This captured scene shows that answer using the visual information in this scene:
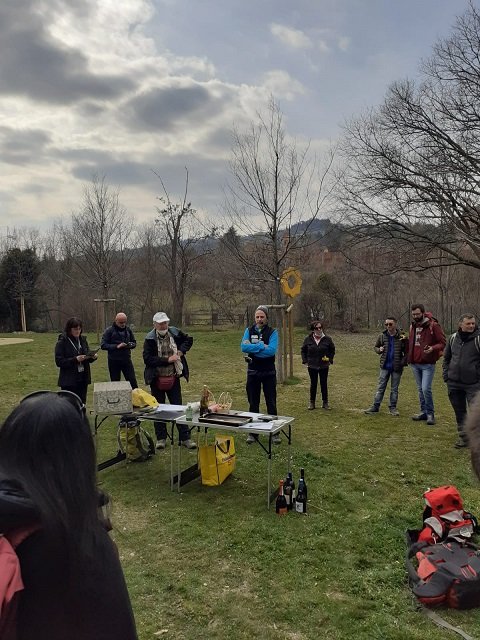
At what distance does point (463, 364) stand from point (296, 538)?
11.7ft

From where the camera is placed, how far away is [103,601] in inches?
50.1

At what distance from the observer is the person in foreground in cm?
119

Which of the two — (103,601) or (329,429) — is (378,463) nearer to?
(329,429)

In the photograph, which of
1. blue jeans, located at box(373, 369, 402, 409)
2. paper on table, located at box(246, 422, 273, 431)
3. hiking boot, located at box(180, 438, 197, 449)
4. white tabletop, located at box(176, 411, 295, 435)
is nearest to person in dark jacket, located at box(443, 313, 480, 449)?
blue jeans, located at box(373, 369, 402, 409)

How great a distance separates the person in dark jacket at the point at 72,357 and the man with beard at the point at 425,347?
4.93m

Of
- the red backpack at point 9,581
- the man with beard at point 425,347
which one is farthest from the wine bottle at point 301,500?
the man with beard at point 425,347

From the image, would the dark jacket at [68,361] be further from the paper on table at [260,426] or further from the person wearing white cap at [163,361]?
the paper on table at [260,426]

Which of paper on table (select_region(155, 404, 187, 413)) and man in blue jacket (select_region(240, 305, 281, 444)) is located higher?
man in blue jacket (select_region(240, 305, 281, 444))

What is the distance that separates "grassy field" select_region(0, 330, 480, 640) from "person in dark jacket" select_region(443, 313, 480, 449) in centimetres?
73

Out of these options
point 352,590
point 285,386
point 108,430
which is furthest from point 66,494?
point 285,386

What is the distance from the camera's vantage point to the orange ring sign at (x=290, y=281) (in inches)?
443

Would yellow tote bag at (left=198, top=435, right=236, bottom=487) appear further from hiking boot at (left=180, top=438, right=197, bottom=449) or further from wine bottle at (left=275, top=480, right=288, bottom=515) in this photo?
hiking boot at (left=180, top=438, right=197, bottom=449)

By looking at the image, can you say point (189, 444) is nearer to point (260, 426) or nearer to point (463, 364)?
point (260, 426)

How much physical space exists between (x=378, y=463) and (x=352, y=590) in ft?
9.07
